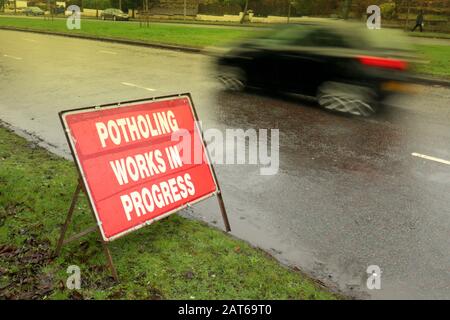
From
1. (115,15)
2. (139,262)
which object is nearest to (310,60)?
(139,262)

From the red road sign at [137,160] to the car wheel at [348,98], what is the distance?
506 cm

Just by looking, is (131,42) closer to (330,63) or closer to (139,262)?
(330,63)

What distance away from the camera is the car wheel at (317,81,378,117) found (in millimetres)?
8367

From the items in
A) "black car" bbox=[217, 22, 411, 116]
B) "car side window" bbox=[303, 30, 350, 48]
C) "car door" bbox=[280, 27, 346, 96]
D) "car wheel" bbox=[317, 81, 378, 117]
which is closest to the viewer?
"black car" bbox=[217, 22, 411, 116]

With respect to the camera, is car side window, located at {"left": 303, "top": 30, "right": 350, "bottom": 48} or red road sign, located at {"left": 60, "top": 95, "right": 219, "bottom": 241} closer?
red road sign, located at {"left": 60, "top": 95, "right": 219, "bottom": 241}

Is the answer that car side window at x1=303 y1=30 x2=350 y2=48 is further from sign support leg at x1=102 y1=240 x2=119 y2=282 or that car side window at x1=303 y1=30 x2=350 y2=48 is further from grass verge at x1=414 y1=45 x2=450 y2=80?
sign support leg at x1=102 y1=240 x2=119 y2=282

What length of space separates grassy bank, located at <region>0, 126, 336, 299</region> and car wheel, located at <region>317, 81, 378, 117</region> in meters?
5.22

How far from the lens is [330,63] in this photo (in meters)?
8.58

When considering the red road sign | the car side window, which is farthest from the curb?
the red road sign

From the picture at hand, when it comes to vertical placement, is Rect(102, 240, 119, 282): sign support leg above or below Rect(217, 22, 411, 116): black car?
below

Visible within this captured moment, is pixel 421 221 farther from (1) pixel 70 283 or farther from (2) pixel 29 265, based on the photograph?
(2) pixel 29 265

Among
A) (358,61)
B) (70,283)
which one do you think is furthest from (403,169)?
(70,283)

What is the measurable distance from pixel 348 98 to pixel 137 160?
5901mm

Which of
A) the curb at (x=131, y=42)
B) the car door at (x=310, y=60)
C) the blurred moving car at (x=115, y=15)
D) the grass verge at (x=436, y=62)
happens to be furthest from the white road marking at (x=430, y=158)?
the blurred moving car at (x=115, y=15)
